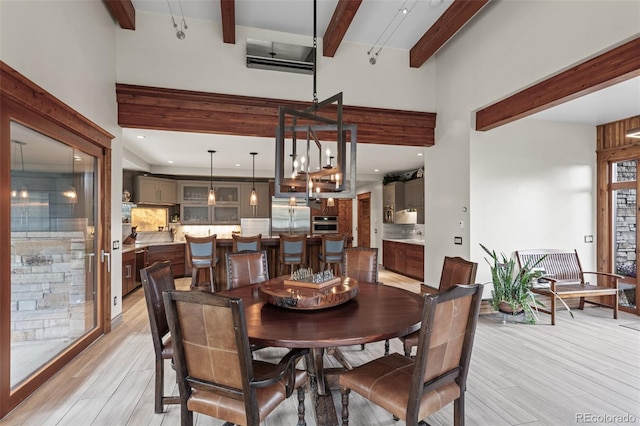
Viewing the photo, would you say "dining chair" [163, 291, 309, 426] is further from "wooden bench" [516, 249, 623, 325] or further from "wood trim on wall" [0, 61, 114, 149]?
A: "wooden bench" [516, 249, 623, 325]

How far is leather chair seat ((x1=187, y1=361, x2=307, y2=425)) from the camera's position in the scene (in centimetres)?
142

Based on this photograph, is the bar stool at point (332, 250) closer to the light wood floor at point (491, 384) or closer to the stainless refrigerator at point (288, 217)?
the light wood floor at point (491, 384)

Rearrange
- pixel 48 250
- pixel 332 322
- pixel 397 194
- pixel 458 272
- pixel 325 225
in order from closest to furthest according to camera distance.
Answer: pixel 332 322 < pixel 458 272 < pixel 48 250 < pixel 397 194 < pixel 325 225

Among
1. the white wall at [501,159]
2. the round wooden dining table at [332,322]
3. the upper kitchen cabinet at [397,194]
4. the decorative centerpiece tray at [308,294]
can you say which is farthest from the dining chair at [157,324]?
the upper kitchen cabinet at [397,194]

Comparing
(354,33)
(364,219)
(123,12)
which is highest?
(354,33)

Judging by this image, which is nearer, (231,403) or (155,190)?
(231,403)

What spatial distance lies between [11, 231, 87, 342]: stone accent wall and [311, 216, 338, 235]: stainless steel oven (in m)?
6.37

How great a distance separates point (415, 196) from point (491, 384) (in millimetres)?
4923

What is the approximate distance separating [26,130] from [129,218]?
15.7 feet

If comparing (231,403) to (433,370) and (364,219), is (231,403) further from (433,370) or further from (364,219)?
(364,219)

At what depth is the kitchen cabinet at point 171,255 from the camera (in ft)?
20.4

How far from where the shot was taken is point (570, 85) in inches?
121

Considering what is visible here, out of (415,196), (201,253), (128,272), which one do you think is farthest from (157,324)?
(415,196)

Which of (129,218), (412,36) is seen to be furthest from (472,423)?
(129,218)
